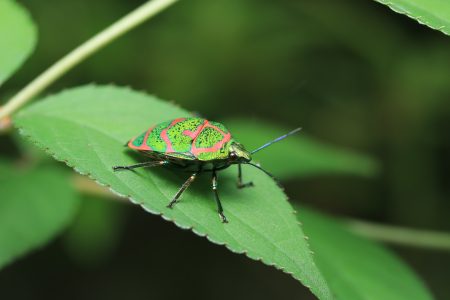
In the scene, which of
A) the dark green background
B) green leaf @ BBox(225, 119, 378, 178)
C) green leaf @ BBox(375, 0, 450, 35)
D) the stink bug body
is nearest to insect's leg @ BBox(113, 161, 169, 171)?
the stink bug body

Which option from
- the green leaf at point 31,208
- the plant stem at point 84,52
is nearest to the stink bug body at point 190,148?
the plant stem at point 84,52

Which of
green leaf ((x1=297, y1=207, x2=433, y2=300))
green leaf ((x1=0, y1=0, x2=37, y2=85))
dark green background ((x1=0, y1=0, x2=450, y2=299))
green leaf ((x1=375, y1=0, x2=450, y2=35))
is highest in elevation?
green leaf ((x1=375, y1=0, x2=450, y2=35))

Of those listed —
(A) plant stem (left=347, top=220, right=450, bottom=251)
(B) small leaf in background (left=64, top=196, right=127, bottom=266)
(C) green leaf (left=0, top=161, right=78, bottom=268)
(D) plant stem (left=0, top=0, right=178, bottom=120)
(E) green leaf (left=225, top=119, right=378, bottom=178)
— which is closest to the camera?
(D) plant stem (left=0, top=0, right=178, bottom=120)

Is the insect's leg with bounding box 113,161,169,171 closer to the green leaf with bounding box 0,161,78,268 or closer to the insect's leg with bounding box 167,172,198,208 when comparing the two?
the insect's leg with bounding box 167,172,198,208

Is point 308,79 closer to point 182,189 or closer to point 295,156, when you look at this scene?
point 295,156

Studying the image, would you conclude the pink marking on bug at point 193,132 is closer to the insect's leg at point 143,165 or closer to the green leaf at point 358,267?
the insect's leg at point 143,165

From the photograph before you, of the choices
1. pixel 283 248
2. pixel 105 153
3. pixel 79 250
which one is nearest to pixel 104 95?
pixel 105 153
